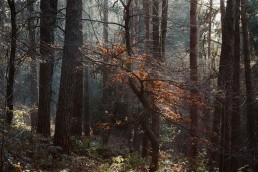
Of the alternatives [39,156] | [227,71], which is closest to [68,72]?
[39,156]

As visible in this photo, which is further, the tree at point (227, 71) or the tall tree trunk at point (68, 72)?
the tree at point (227, 71)

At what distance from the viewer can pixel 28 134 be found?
8867 millimetres

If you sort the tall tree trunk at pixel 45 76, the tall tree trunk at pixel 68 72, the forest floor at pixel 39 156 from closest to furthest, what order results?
the forest floor at pixel 39 156, the tall tree trunk at pixel 68 72, the tall tree trunk at pixel 45 76

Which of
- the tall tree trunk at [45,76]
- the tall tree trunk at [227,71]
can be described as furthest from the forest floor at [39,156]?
the tall tree trunk at [227,71]

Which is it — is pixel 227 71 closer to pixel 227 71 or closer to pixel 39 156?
pixel 227 71

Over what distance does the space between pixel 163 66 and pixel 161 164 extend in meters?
4.41

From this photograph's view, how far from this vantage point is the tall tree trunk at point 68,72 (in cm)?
887

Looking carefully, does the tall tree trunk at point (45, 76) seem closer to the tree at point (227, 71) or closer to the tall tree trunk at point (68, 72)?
the tall tree trunk at point (68, 72)

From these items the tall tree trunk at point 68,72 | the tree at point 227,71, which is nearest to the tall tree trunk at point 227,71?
the tree at point 227,71

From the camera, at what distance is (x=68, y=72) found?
8.98m

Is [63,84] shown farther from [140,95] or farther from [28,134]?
[140,95]

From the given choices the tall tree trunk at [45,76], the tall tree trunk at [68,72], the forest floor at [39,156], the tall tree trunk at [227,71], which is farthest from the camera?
the tall tree trunk at [45,76]

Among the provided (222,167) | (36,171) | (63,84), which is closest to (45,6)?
(63,84)

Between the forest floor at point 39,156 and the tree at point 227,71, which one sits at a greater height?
the tree at point 227,71
